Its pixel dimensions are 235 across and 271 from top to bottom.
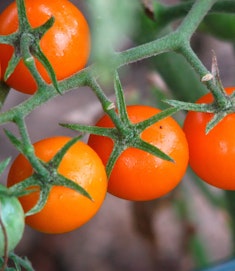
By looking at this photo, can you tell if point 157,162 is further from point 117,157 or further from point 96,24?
point 96,24

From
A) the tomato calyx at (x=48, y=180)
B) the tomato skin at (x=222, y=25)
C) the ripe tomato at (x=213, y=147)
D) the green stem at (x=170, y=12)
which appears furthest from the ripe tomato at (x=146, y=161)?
the tomato skin at (x=222, y=25)

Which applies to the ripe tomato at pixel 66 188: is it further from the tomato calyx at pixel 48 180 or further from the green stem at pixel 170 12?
the green stem at pixel 170 12

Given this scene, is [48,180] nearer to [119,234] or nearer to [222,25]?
[222,25]

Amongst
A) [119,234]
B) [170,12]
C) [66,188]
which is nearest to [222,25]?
[170,12]

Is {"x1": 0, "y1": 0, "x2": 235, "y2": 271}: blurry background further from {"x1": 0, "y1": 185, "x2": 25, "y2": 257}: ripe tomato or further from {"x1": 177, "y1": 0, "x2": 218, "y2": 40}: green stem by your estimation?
{"x1": 0, "y1": 185, "x2": 25, "y2": 257}: ripe tomato

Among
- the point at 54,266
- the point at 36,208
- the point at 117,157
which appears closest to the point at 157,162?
the point at 117,157

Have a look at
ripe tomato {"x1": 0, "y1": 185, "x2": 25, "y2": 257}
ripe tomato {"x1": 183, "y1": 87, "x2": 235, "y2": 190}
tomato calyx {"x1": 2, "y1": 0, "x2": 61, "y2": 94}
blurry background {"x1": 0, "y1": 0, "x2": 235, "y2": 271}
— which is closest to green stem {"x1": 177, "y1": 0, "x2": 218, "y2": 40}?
ripe tomato {"x1": 183, "y1": 87, "x2": 235, "y2": 190}
